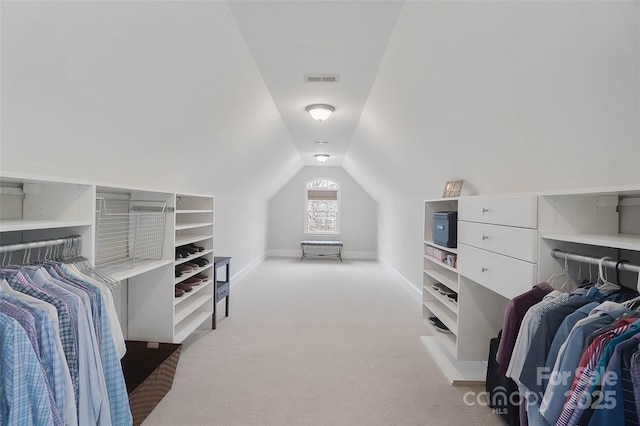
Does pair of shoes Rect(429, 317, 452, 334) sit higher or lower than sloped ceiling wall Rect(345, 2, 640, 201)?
lower

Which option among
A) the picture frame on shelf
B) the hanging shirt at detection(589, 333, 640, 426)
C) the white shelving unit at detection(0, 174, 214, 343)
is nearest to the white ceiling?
the picture frame on shelf

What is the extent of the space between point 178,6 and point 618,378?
7.60 feet

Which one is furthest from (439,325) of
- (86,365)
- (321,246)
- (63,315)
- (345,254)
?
(345,254)

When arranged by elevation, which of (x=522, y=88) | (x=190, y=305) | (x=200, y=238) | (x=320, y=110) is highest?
(x=320, y=110)

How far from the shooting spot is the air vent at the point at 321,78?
2.92 m

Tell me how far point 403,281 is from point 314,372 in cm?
340

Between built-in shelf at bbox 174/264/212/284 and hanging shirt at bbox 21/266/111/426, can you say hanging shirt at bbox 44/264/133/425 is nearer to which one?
hanging shirt at bbox 21/266/111/426

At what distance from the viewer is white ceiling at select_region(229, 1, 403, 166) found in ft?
6.51

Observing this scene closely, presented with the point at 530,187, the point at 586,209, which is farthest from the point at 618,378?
the point at 530,187

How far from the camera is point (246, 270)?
21.2 ft

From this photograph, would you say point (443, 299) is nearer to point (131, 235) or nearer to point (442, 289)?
point (442, 289)

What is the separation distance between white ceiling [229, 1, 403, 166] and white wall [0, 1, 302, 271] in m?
0.15

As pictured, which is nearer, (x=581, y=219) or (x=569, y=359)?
(x=569, y=359)

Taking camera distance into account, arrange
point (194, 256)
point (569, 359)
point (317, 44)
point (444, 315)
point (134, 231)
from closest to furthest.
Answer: point (569, 359) < point (317, 44) < point (134, 231) < point (444, 315) < point (194, 256)
